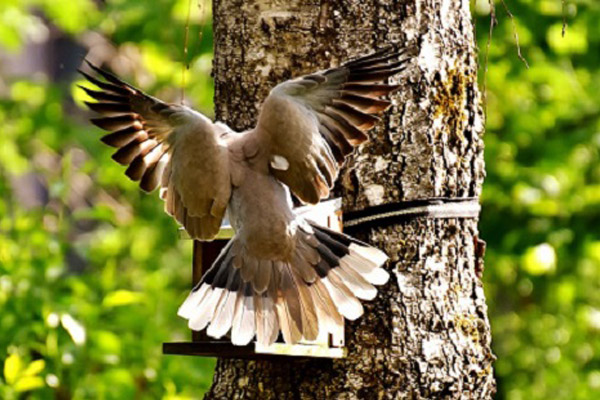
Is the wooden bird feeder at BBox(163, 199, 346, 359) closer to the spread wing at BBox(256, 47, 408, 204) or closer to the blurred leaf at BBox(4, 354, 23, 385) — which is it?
the spread wing at BBox(256, 47, 408, 204)

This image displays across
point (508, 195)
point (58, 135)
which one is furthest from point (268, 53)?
point (58, 135)

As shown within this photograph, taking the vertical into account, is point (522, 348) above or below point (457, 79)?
below

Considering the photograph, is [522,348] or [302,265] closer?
[302,265]

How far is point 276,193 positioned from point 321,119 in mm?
246

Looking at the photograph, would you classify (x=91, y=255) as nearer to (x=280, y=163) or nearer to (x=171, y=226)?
(x=171, y=226)

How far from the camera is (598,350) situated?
7.72 metres

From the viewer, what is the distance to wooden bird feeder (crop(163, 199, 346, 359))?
3.19m

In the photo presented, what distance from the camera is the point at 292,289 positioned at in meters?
3.31

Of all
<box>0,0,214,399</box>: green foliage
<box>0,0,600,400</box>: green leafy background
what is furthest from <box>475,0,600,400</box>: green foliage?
<box>0,0,214,399</box>: green foliage

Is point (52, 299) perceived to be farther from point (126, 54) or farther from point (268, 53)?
point (126, 54)

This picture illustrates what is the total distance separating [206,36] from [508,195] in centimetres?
199

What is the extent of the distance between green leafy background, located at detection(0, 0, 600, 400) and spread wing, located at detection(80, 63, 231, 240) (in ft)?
3.15

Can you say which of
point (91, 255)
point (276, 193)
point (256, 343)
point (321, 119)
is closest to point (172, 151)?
point (276, 193)

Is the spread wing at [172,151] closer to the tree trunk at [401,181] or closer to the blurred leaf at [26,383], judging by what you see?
the tree trunk at [401,181]
